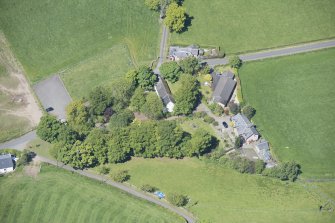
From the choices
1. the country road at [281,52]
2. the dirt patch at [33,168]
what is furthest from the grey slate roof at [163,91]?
the dirt patch at [33,168]

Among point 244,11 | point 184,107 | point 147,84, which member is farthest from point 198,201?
point 244,11

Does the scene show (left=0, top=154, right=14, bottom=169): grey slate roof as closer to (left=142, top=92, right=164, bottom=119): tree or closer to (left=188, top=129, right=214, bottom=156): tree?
(left=142, top=92, right=164, bottom=119): tree

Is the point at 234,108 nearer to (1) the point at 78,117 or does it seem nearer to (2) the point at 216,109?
(2) the point at 216,109

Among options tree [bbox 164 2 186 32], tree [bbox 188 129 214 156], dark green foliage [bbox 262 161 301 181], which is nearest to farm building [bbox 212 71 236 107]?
tree [bbox 188 129 214 156]

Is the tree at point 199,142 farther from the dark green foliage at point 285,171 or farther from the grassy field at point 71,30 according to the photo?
the grassy field at point 71,30

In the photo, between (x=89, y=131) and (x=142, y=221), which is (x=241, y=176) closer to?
(x=142, y=221)
